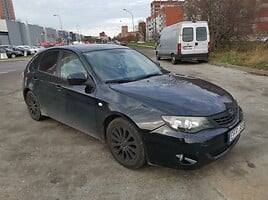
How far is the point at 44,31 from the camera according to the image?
93938 mm

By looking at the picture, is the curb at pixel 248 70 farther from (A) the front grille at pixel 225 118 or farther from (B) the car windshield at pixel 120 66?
(A) the front grille at pixel 225 118

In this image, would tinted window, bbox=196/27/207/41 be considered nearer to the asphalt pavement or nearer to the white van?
the white van

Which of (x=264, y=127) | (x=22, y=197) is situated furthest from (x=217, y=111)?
(x=22, y=197)

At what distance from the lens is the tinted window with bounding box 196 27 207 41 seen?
50.1ft

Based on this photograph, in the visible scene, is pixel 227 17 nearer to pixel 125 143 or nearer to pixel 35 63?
pixel 35 63

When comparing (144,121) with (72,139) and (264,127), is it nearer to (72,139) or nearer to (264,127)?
(72,139)

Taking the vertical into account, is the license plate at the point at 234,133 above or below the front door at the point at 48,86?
below

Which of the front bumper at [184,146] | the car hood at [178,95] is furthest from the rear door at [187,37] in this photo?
the front bumper at [184,146]

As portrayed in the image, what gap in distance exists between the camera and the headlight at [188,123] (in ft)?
9.76

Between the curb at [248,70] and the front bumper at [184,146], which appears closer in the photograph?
the front bumper at [184,146]

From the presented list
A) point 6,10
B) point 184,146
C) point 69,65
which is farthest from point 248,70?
point 6,10

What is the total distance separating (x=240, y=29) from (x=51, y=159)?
1972 cm

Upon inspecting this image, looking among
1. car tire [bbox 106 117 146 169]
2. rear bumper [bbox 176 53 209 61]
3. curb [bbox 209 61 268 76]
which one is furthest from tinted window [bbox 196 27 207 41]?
car tire [bbox 106 117 146 169]

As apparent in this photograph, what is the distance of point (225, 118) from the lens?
319 centimetres
